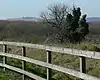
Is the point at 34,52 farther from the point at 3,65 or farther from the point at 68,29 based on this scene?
the point at 68,29

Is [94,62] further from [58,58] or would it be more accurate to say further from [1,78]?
[1,78]

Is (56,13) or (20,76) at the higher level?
(56,13)

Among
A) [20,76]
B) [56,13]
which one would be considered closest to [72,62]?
[20,76]

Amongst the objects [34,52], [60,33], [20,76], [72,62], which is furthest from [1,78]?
[60,33]

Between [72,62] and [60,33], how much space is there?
24.5 m

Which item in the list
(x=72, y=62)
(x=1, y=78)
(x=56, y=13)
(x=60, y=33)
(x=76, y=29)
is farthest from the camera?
(x=56, y=13)

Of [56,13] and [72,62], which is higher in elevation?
[56,13]

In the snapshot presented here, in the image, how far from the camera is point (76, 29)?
114 ft

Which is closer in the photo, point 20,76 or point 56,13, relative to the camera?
point 20,76

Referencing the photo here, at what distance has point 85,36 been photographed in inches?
1377

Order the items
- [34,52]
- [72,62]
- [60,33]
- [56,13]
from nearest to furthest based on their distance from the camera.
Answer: [72,62], [34,52], [60,33], [56,13]

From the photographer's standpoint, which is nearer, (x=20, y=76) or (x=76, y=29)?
(x=20, y=76)

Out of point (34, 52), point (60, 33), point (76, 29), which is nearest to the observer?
point (34, 52)

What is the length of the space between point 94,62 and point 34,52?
6096 millimetres
